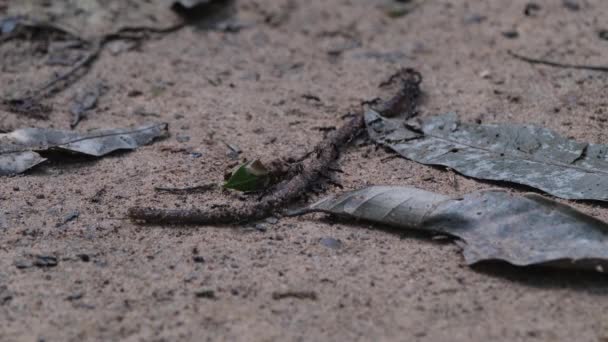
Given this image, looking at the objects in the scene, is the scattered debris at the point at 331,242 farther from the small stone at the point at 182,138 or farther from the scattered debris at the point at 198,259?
the small stone at the point at 182,138

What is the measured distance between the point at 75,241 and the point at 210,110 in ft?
3.27

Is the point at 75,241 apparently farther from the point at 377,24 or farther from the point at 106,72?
the point at 377,24

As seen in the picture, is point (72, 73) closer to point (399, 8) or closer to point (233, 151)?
point (233, 151)

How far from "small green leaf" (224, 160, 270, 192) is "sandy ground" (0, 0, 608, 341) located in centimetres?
5

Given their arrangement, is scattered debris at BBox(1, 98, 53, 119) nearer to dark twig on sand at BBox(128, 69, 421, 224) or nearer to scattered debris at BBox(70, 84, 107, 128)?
scattered debris at BBox(70, 84, 107, 128)

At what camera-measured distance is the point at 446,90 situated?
9.46ft

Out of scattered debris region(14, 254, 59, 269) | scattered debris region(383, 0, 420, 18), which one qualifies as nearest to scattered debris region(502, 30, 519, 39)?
scattered debris region(383, 0, 420, 18)

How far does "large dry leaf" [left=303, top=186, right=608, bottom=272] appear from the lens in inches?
65.2

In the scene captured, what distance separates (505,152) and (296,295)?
93 cm

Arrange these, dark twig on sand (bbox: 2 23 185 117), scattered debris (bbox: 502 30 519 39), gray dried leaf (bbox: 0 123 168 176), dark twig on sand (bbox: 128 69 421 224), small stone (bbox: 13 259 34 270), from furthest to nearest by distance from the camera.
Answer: scattered debris (bbox: 502 30 519 39) < dark twig on sand (bbox: 2 23 185 117) < gray dried leaf (bbox: 0 123 168 176) < dark twig on sand (bbox: 128 69 421 224) < small stone (bbox: 13 259 34 270)

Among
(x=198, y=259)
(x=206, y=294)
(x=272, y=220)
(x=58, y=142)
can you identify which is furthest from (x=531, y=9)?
(x=206, y=294)

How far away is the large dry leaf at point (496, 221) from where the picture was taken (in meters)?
1.66

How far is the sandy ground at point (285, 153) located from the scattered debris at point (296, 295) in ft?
0.04

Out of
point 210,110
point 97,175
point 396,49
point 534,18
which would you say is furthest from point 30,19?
point 534,18
